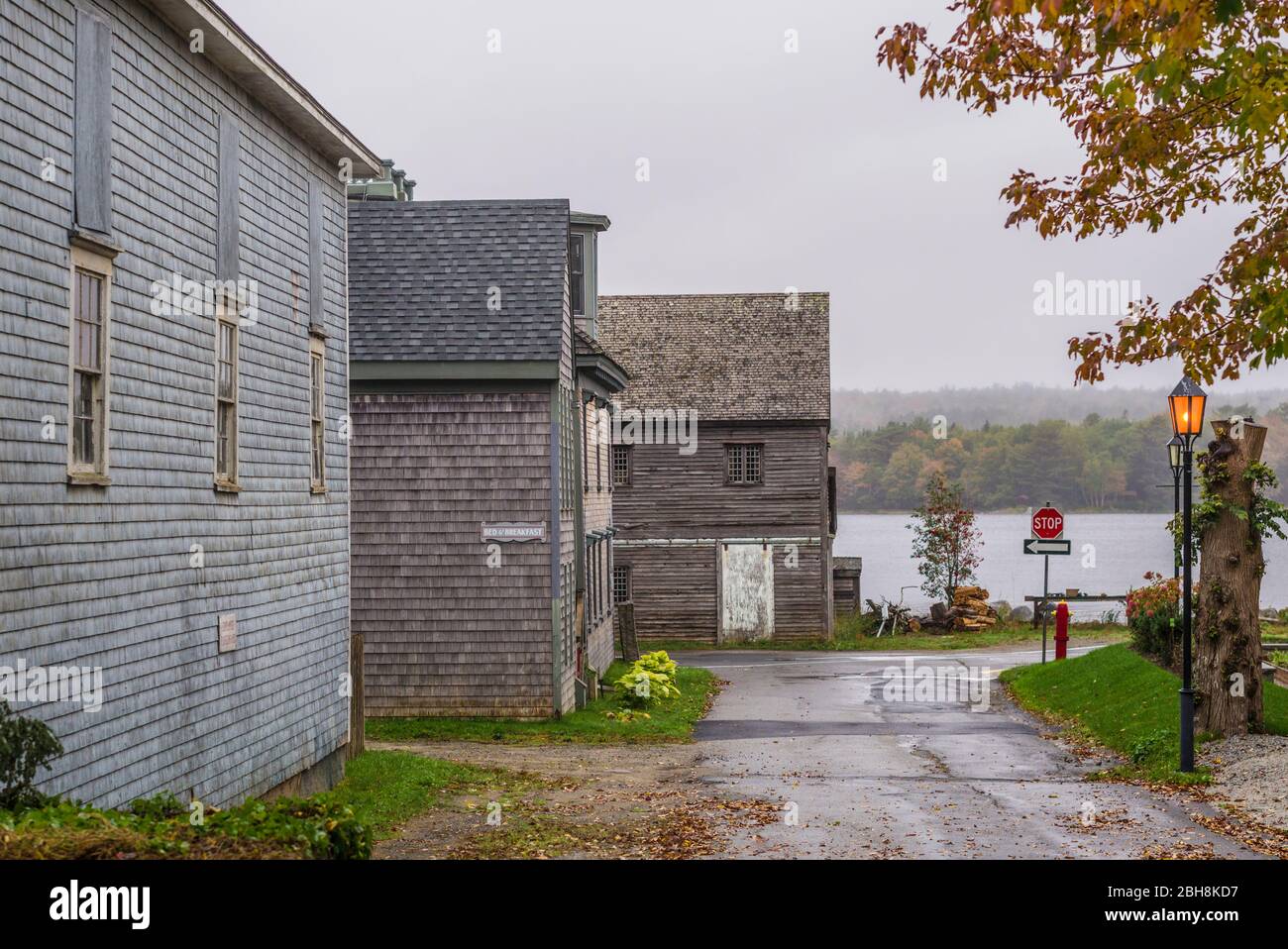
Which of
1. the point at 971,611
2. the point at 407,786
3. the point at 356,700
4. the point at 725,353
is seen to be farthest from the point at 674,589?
the point at 407,786

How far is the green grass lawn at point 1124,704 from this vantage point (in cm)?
1744

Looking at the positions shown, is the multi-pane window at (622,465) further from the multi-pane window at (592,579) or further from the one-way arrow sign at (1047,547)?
the one-way arrow sign at (1047,547)

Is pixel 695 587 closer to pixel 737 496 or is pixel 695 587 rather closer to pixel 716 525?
pixel 716 525

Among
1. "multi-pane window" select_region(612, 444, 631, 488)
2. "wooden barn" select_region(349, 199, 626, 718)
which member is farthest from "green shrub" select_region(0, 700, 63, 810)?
"multi-pane window" select_region(612, 444, 631, 488)

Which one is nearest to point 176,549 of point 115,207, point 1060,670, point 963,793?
point 115,207

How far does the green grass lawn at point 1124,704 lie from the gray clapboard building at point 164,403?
9.96 m

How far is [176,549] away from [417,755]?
7.25 meters

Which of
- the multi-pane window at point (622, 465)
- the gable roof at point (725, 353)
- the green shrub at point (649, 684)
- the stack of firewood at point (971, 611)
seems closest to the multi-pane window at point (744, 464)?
the gable roof at point (725, 353)

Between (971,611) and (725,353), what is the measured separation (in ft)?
39.3

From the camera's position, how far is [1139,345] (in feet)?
45.9

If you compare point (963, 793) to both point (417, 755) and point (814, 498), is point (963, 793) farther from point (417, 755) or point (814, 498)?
point (814, 498)

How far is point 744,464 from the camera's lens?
42.7 meters

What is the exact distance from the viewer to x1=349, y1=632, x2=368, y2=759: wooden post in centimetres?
1727

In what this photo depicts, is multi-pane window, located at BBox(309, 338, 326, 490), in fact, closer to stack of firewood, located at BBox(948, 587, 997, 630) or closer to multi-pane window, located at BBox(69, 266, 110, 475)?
multi-pane window, located at BBox(69, 266, 110, 475)
